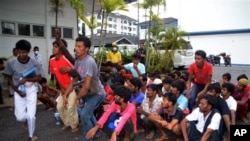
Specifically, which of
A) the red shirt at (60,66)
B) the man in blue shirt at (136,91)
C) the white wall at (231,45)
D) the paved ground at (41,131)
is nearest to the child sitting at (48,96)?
the paved ground at (41,131)

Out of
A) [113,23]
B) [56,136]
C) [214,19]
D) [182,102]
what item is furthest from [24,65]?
[113,23]

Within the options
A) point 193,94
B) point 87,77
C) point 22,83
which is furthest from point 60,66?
point 193,94

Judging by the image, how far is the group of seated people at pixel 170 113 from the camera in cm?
342

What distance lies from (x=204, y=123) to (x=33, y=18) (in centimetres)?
792

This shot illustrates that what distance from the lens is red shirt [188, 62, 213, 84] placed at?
484 centimetres

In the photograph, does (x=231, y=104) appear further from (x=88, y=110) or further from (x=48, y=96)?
(x=48, y=96)

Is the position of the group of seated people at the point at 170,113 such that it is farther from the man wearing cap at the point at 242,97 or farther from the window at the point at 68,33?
the window at the point at 68,33

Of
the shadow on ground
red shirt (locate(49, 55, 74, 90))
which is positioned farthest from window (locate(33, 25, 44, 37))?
red shirt (locate(49, 55, 74, 90))

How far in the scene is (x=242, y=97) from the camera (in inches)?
207

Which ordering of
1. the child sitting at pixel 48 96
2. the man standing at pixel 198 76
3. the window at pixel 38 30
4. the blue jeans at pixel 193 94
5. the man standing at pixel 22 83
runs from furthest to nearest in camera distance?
the window at pixel 38 30 < the child sitting at pixel 48 96 < the blue jeans at pixel 193 94 < the man standing at pixel 198 76 < the man standing at pixel 22 83

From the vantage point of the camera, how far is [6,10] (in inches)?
346

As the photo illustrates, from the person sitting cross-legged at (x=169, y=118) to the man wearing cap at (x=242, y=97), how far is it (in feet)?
5.92

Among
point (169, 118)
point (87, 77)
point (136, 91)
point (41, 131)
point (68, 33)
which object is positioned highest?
point (68, 33)

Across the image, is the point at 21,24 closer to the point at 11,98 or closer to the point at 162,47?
the point at 11,98
